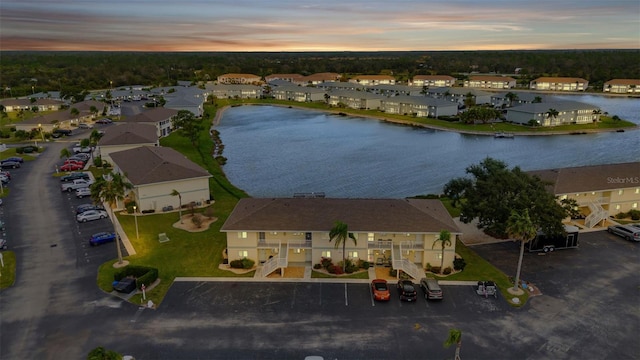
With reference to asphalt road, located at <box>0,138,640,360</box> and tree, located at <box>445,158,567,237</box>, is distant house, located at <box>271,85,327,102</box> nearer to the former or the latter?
tree, located at <box>445,158,567,237</box>

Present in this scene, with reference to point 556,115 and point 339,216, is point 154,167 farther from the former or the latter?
point 556,115

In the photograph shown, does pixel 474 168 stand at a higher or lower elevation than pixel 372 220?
higher

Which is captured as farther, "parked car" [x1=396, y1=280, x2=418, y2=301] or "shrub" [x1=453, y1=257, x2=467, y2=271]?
"shrub" [x1=453, y1=257, x2=467, y2=271]

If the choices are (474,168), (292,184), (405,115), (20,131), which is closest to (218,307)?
(474,168)

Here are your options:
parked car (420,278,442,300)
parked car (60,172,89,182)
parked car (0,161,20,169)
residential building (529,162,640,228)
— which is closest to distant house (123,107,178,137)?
parked car (0,161,20,169)

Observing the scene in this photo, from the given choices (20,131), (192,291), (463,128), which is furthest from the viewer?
(463,128)

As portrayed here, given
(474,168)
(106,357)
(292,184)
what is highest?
(474,168)

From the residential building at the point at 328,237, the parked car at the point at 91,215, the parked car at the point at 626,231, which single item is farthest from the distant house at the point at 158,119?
the parked car at the point at 626,231

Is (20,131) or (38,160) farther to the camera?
(20,131)

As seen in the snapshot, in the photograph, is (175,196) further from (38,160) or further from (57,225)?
(38,160)
